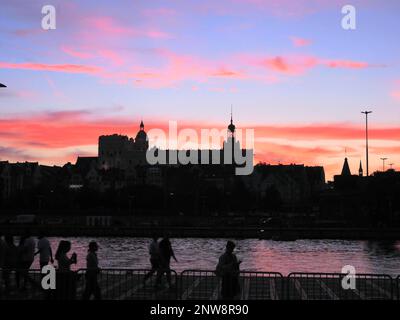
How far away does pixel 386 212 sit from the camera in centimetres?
14150

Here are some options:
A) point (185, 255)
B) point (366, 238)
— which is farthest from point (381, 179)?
point (185, 255)

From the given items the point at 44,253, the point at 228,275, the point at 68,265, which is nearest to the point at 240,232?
the point at 44,253

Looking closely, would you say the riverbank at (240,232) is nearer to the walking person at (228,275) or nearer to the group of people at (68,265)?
the group of people at (68,265)

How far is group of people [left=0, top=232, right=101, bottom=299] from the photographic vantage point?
20672 millimetres

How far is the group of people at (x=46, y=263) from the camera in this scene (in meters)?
20.7

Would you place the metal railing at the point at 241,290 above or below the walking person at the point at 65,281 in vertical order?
below

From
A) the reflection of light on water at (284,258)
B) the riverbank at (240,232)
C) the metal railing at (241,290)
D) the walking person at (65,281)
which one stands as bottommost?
the reflection of light on water at (284,258)

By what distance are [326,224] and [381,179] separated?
14343 mm

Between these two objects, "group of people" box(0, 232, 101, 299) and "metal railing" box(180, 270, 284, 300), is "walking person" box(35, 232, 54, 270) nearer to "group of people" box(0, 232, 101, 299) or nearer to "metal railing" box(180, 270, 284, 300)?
"group of people" box(0, 232, 101, 299)

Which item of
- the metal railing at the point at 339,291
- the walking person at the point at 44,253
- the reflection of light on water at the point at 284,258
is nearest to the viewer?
the metal railing at the point at 339,291

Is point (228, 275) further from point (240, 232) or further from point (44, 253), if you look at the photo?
point (240, 232)

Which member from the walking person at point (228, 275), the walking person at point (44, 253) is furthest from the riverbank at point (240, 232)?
the walking person at point (228, 275)

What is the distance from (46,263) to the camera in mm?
24953
